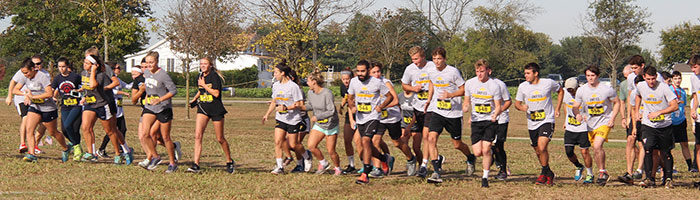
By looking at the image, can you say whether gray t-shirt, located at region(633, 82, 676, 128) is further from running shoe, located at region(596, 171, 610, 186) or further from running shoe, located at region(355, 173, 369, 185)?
running shoe, located at region(355, 173, 369, 185)

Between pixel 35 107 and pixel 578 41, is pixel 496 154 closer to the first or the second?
pixel 35 107

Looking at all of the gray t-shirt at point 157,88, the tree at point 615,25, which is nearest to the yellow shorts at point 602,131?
the gray t-shirt at point 157,88

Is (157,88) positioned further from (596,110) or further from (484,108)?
(596,110)

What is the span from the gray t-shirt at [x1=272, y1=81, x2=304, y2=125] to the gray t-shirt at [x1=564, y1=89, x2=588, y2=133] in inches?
147

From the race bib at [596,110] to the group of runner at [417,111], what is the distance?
0.01m

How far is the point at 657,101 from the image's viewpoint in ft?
34.1

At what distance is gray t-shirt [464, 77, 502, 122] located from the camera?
10.4 meters

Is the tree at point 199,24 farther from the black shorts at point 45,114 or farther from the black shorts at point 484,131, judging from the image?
the black shorts at point 484,131

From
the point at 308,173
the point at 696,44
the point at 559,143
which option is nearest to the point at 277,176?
the point at 308,173

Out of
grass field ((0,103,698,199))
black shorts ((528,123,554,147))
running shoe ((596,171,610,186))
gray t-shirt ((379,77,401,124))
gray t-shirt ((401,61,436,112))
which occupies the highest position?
gray t-shirt ((401,61,436,112))

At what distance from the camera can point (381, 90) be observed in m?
11.0

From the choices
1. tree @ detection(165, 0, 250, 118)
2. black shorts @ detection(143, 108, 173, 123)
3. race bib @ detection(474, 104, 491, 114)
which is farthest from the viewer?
tree @ detection(165, 0, 250, 118)

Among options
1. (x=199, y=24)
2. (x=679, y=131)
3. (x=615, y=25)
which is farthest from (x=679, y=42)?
(x=679, y=131)

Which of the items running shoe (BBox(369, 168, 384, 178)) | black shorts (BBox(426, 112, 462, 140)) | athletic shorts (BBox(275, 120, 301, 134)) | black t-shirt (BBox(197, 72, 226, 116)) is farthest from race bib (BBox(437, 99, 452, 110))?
black t-shirt (BBox(197, 72, 226, 116))
